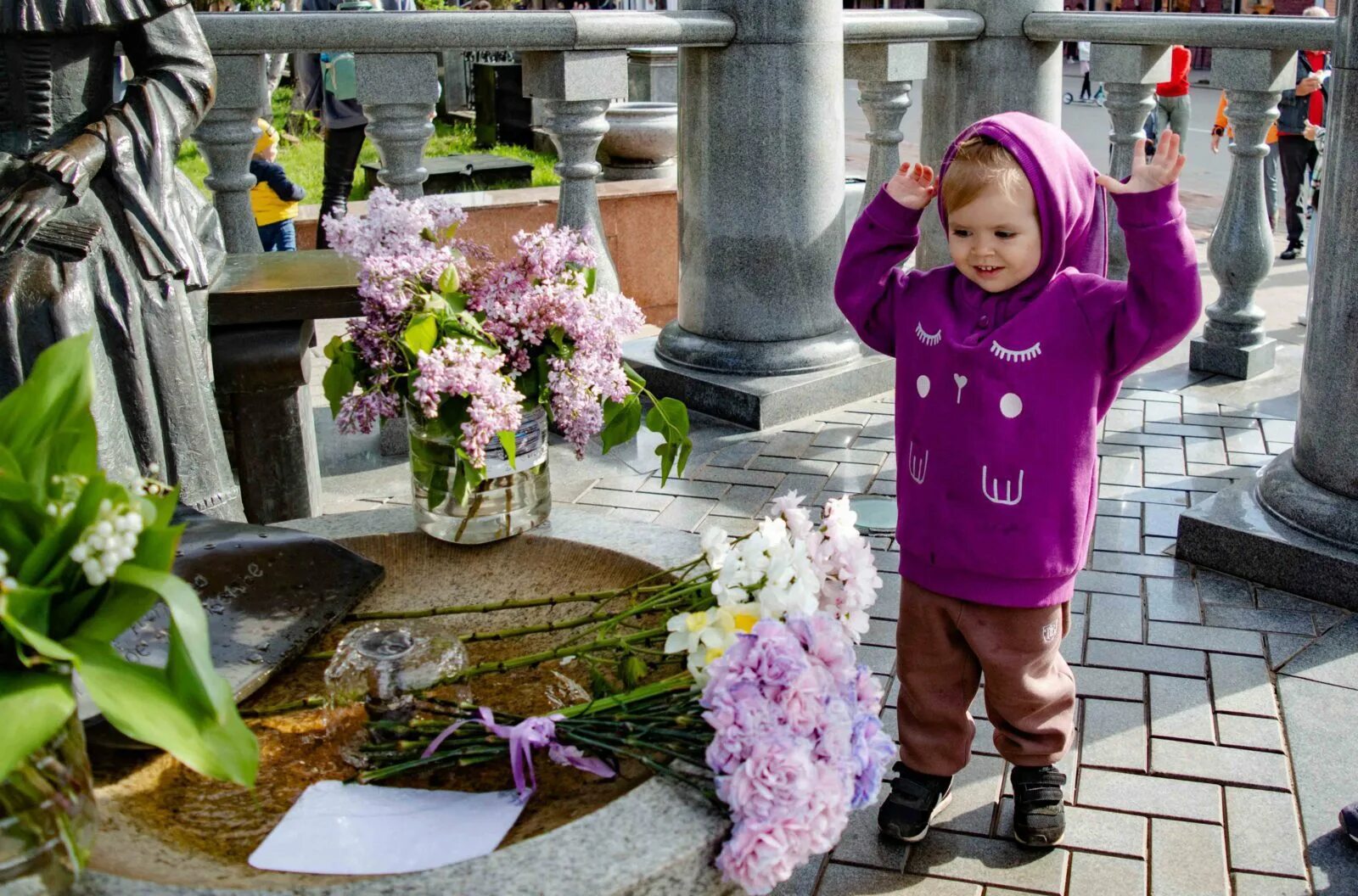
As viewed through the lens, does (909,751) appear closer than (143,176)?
Yes

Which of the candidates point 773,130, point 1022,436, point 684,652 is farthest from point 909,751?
point 773,130

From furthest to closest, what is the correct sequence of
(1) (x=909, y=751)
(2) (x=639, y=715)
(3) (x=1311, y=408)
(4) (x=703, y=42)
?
(4) (x=703, y=42) → (3) (x=1311, y=408) → (1) (x=909, y=751) → (2) (x=639, y=715)

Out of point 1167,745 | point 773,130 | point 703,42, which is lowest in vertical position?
point 1167,745

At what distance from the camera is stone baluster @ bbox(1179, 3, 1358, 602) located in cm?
383

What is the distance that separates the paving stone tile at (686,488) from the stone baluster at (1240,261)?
2639 millimetres

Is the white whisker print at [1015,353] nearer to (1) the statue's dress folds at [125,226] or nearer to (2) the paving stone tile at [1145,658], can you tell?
(2) the paving stone tile at [1145,658]

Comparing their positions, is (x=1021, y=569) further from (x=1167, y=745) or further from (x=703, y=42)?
(x=703, y=42)

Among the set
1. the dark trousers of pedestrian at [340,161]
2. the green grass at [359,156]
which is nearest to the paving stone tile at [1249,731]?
the dark trousers of pedestrian at [340,161]

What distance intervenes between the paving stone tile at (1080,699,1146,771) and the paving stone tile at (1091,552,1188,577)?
0.87m

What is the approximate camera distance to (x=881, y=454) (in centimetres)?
525

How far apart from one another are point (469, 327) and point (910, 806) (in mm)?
1343

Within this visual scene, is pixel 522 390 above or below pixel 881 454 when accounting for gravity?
above

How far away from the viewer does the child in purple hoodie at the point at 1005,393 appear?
2449 mm

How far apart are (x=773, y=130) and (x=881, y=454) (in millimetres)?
1319
